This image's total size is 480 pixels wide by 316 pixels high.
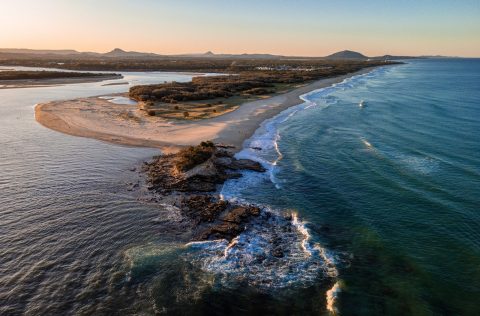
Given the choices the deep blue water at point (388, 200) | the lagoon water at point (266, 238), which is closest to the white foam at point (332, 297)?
the lagoon water at point (266, 238)

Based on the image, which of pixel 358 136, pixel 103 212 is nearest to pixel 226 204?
pixel 103 212

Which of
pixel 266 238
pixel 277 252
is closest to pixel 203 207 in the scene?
pixel 266 238

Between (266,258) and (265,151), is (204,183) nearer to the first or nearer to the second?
(266,258)

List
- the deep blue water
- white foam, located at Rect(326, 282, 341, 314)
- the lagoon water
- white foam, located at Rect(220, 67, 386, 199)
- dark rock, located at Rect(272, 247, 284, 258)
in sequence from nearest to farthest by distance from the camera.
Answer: white foam, located at Rect(326, 282, 341, 314) → the lagoon water → the deep blue water → dark rock, located at Rect(272, 247, 284, 258) → white foam, located at Rect(220, 67, 386, 199)

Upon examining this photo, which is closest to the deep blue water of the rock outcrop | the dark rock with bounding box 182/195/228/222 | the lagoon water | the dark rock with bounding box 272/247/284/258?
the lagoon water

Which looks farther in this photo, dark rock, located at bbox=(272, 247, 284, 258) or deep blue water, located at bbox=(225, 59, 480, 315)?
dark rock, located at bbox=(272, 247, 284, 258)

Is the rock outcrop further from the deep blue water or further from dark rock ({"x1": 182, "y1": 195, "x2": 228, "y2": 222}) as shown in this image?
the deep blue water

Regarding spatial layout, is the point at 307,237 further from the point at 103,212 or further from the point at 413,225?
the point at 103,212
